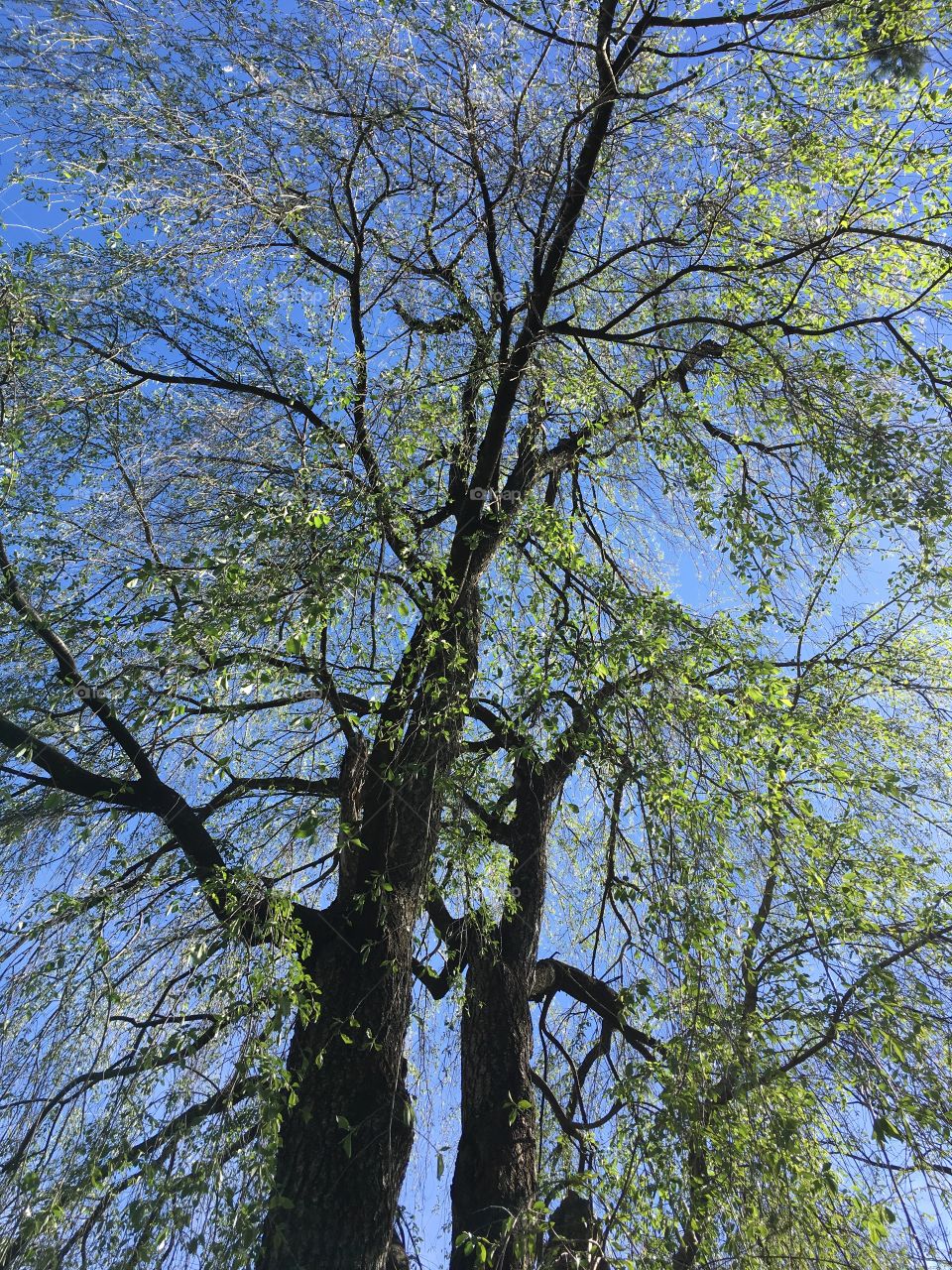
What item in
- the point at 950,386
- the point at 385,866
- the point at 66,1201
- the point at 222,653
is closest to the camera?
the point at 66,1201

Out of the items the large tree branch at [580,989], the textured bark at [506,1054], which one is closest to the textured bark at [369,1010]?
the textured bark at [506,1054]

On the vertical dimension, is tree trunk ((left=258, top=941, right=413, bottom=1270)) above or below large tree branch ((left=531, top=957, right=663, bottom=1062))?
below

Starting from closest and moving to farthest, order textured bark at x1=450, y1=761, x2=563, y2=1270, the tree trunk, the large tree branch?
the tree trunk < textured bark at x1=450, y1=761, x2=563, y2=1270 < the large tree branch

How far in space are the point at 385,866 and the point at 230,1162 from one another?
1406 mm

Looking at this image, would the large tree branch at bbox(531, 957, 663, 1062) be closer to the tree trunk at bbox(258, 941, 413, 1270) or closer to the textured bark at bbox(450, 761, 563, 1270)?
the textured bark at bbox(450, 761, 563, 1270)

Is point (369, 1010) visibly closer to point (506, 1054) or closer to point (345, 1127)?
point (345, 1127)

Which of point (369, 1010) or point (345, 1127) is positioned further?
point (369, 1010)

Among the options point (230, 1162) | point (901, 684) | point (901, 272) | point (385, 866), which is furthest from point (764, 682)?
point (230, 1162)

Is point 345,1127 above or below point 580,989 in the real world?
below

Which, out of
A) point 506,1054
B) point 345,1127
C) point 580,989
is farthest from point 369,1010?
point 580,989

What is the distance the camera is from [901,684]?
5918mm

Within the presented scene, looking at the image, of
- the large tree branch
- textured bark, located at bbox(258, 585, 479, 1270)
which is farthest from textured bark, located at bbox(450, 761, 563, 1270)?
textured bark, located at bbox(258, 585, 479, 1270)

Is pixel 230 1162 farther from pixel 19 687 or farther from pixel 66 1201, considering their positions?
pixel 19 687

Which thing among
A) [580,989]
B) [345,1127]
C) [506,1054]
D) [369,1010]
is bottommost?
[345,1127]
